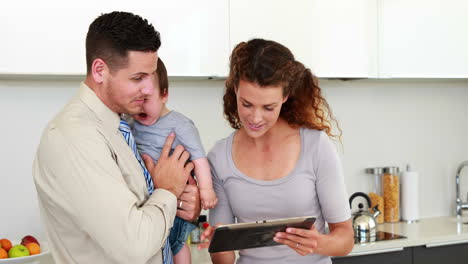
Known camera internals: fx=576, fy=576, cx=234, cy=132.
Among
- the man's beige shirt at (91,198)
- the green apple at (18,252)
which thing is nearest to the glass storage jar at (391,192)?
the green apple at (18,252)

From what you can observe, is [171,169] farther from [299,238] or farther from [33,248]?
[33,248]

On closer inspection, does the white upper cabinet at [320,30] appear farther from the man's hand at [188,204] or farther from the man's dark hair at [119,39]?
the man's dark hair at [119,39]

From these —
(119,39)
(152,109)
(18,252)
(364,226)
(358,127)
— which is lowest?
(364,226)

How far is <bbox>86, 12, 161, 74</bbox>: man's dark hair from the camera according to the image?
4.72ft

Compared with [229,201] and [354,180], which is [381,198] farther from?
[229,201]

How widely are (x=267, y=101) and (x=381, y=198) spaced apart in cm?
190

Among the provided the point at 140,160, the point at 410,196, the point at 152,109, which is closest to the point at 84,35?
the point at 152,109

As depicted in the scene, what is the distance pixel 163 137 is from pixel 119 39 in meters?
0.45

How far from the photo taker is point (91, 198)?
1306 mm

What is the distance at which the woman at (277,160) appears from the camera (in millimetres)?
1743

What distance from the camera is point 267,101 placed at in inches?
67.7

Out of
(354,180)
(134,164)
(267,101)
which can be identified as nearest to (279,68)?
(267,101)

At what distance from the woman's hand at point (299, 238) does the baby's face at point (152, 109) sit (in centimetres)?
53

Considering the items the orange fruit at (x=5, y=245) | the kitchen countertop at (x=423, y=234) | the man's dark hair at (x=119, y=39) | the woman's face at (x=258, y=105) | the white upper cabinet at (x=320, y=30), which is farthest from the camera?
the kitchen countertop at (x=423, y=234)
